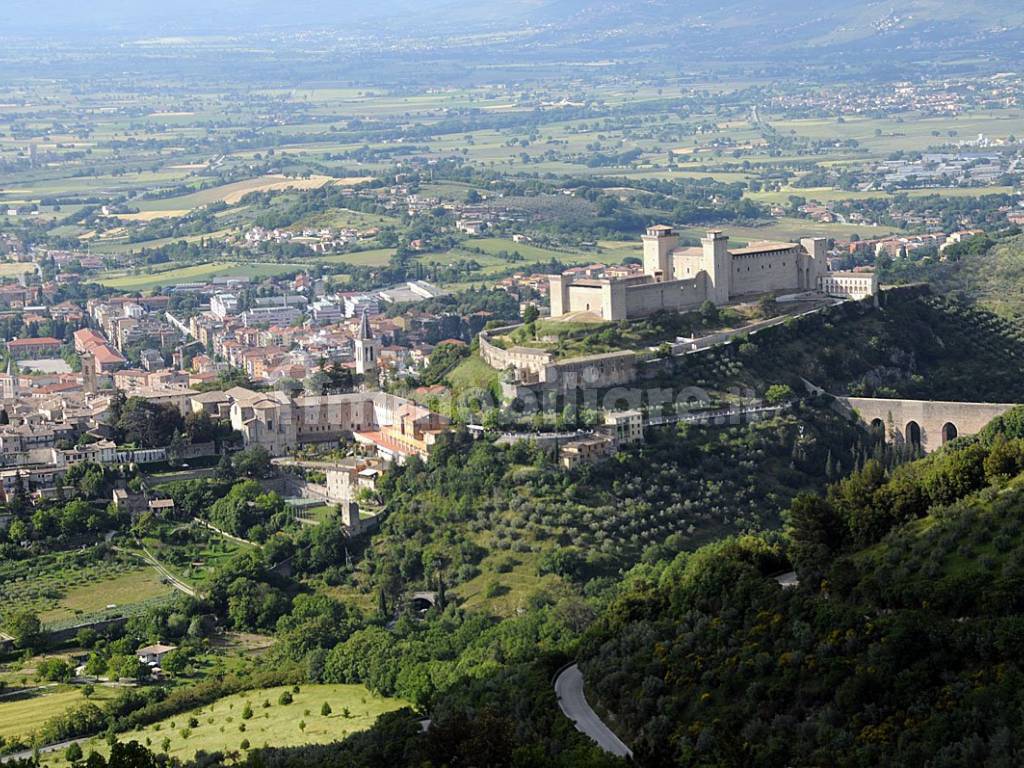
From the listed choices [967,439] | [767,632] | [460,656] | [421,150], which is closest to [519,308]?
[967,439]

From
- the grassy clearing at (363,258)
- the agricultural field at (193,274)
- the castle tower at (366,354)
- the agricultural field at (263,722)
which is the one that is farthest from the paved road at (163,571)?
the grassy clearing at (363,258)

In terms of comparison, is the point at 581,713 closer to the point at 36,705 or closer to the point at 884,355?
the point at 36,705

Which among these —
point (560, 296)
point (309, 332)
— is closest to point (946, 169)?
point (309, 332)

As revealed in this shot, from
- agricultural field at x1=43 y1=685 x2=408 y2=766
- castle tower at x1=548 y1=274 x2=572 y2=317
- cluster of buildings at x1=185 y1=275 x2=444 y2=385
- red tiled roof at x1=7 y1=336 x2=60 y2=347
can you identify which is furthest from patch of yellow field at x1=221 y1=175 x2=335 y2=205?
agricultural field at x1=43 y1=685 x2=408 y2=766

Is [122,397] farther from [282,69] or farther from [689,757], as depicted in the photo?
[282,69]

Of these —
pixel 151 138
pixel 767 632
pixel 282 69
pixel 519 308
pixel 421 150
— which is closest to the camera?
pixel 767 632

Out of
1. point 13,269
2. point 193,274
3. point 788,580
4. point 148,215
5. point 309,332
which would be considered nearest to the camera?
point 788,580
